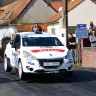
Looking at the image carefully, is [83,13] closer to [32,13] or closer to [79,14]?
[79,14]

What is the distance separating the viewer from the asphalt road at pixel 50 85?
12.3 meters

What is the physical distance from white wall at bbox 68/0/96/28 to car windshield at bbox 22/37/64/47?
26.4 meters

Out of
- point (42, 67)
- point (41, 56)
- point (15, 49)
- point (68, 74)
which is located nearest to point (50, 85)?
point (42, 67)

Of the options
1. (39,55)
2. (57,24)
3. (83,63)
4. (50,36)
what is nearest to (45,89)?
(39,55)

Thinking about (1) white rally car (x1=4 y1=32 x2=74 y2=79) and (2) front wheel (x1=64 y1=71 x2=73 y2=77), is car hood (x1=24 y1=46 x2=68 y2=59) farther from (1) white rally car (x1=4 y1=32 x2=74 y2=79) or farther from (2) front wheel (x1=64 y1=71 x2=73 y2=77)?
(2) front wheel (x1=64 y1=71 x2=73 y2=77)

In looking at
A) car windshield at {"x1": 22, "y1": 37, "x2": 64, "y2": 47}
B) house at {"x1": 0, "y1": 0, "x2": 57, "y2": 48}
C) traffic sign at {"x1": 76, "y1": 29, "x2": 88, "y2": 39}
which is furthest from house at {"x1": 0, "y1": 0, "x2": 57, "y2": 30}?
car windshield at {"x1": 22, "y1": 37, "x2": 64, "y2": 47}

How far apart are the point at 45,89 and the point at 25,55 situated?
225 cm

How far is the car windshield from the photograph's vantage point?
16094 mm

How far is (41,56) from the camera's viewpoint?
14.8 meters

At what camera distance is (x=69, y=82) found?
49.0 feet

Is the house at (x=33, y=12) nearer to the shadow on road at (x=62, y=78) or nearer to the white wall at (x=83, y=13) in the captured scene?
the white wall at (x=83, y=13)

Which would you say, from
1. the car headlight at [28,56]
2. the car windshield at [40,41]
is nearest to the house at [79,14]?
the car windshield at [40,41]

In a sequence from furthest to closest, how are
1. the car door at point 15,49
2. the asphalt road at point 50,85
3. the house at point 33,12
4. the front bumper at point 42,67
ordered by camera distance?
1. the house at point 33,12
2. the car door at point 15,49
3. the front bumper at point 42,67
4. the asphalt road at point 50,85

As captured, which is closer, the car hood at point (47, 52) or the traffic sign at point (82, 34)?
the car hood at point (47, 52)
